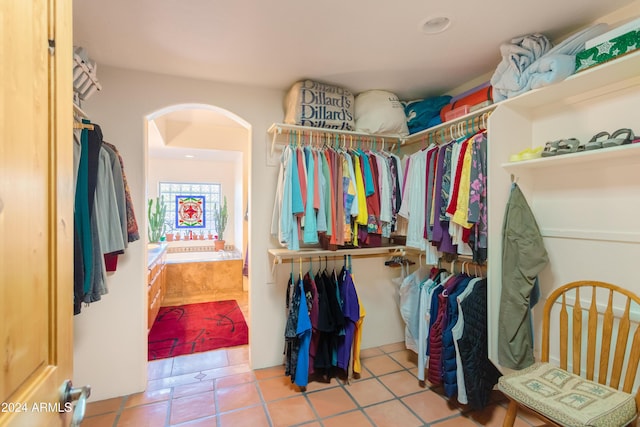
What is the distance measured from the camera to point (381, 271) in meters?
2.79

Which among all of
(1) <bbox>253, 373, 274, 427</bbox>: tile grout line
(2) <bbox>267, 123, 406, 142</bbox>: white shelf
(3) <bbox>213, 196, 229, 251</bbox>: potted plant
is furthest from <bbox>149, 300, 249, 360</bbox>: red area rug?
(2) <bbox>267, 123, 406, 142</bbox>: white shelf

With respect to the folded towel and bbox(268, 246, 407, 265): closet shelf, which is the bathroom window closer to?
bbox(268, 246, 407, 265): closet shelf

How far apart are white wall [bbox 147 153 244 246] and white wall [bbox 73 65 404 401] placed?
2.55 m

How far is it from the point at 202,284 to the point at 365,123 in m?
3.36

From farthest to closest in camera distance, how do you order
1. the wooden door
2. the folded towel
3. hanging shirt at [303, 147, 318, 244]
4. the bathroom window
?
the bathroom window
hanging shirt at [303, 147, 318, 244]
the folded towel
the wooden door

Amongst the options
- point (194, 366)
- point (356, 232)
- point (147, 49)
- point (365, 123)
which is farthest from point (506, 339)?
point (147, 49)

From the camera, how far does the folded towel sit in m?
1.51

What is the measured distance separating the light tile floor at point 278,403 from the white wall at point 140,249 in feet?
0.64

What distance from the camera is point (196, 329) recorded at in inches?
130

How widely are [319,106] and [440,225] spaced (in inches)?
49.2

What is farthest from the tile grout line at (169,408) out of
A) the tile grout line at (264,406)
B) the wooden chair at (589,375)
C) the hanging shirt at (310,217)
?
the wooden chair at (589,375)

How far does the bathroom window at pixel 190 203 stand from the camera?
5.22 metres

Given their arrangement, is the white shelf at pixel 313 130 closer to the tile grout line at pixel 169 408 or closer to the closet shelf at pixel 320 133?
the closet shelf at pixel 320 133

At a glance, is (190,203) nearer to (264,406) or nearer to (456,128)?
(264,406)
